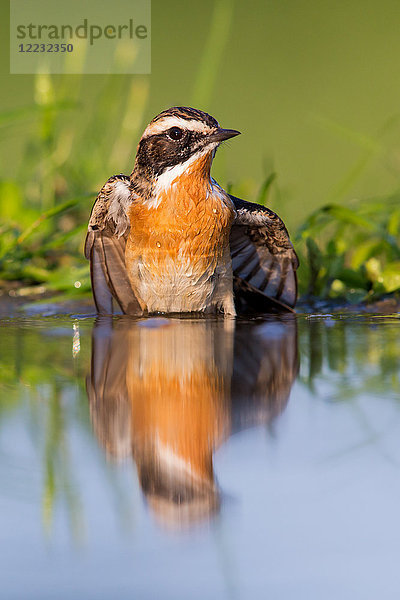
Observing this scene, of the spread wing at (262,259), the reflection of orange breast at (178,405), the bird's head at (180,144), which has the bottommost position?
the reflection of orange breast at (178,405)

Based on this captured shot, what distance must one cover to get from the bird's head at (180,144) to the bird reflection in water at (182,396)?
107 cm

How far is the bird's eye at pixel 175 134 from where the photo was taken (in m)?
4.67

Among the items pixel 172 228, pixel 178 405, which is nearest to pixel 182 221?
pixel 172 228

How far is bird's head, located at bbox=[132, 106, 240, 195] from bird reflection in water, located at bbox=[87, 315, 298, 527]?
1.07 meters

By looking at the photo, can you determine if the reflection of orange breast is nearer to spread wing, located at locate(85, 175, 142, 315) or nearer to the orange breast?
the orange breast

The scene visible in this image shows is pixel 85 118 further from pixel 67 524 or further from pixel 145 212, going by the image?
pixel 67 524

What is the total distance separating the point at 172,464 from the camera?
5.96 feet

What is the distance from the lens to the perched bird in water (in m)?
4.61

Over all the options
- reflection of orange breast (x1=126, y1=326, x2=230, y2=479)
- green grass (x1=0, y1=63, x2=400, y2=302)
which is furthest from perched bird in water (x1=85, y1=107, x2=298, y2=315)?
reflection of orange breast (x1=126, y1=326, x2=230, y2=479)

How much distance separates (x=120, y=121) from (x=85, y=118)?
48 cm

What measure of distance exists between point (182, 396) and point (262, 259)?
119 inches

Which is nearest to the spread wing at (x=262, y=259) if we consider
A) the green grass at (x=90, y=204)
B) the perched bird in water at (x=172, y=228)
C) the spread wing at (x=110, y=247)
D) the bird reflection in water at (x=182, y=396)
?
the perched bird in water at (x=172, y=228)

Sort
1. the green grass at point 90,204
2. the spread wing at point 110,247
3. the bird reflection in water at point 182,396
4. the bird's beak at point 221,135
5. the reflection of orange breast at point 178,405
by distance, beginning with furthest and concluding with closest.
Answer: the green grass at point 90,204 → the spread wing at point 110,247 → the bird's beak at point 221,135 → the reflection of orange breast at point 178,405 → the bird reflection in water at point 182,396

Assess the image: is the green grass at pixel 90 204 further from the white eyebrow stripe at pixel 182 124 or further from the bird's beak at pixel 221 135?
the bird's beak at pixel 221 135
